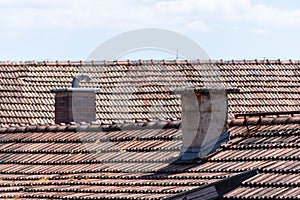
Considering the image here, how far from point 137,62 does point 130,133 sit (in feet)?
44.6

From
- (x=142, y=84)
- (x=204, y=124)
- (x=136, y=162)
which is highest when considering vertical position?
(x=142, y=84)

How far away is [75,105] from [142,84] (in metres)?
8.06

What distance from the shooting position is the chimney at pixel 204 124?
19766 mm

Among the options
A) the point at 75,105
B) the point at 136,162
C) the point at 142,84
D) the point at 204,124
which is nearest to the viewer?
the point at 204,124

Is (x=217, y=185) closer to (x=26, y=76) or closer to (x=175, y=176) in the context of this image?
(x=175, y=176)

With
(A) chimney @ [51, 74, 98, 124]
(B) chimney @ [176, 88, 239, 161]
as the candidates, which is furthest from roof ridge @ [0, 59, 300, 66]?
(B) chimney @ [176, 88, 239, 161]

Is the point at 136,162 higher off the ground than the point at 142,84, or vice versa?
the point at 142,84

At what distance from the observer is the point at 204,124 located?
19828 mm

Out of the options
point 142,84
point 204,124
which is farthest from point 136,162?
point 142,84

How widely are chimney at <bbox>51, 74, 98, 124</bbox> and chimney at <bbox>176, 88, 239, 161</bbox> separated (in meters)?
6.46

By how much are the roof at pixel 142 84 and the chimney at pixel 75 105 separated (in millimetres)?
5291

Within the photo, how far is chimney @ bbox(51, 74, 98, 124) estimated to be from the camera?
2627 cm

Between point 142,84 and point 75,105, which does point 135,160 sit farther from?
point 142,84

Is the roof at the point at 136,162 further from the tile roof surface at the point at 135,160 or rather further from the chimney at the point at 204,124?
the chimney at the point at 204,124
